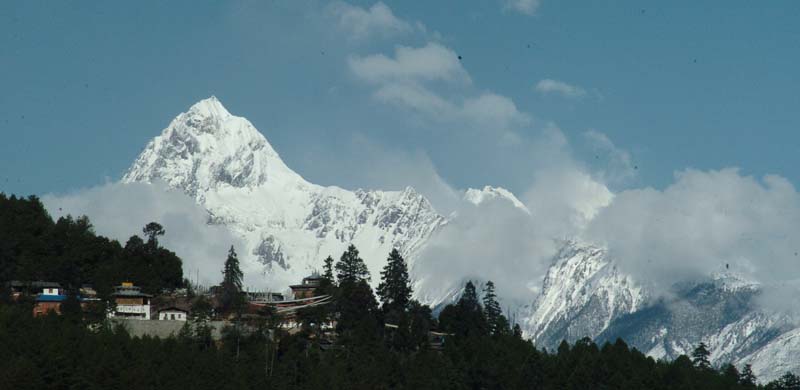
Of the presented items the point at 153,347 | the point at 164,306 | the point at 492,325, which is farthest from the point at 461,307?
the point at 153,347

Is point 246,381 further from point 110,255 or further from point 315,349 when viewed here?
point 110,255

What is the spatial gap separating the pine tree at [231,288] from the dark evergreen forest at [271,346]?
11.7 inches

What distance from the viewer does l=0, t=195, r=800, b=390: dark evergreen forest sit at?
121438mm

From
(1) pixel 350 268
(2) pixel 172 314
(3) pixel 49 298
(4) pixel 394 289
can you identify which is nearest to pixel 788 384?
(4) pixel 394 289

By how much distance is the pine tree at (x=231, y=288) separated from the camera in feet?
523

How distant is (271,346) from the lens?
140875mm

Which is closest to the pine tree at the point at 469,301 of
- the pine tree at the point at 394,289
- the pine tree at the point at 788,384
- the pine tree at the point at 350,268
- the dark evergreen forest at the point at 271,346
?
the dark evergreen forest at the point at 271,346

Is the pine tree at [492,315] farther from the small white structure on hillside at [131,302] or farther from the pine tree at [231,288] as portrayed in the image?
the small white structure on hillside at [131,302]

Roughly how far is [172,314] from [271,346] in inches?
807

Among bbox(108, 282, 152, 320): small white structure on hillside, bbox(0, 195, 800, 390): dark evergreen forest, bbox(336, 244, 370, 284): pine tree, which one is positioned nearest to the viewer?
bbox(0, 195, 800, 390): dark evergreen forest

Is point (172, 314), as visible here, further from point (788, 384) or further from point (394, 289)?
point (788, 384)

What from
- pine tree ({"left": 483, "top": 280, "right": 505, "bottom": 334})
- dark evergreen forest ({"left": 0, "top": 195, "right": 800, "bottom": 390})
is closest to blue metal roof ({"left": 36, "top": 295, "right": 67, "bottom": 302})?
dark evergreen forest ({"left": 0, "top": 195, "right": 800, "bottom": 390})

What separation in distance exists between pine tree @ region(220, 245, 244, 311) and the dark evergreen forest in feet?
0.97

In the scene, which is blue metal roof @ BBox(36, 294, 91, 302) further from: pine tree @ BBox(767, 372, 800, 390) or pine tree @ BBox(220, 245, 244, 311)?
pine tree @ BBox(767, 372, 800, 390)
